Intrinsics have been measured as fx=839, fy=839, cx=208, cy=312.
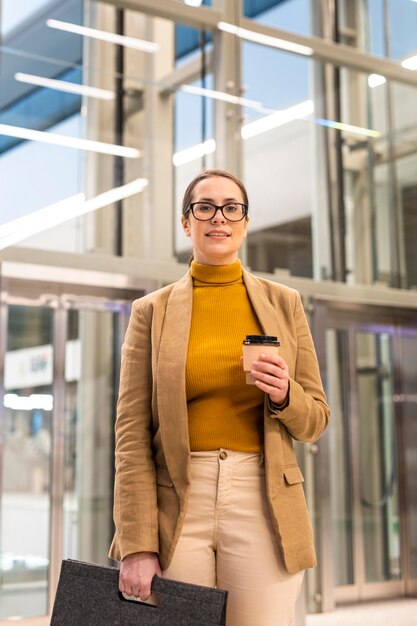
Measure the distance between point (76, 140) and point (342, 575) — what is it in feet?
11.6

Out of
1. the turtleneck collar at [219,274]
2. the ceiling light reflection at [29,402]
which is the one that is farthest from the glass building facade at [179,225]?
the turtleneck collar at [219,274]

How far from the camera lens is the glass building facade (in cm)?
507

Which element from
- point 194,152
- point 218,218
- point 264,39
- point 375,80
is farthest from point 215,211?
point 375,80

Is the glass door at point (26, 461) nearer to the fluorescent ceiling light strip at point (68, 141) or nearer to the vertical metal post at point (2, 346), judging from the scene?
the vertical metal post at point (2, 346)

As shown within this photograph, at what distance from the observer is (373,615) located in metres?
5.70

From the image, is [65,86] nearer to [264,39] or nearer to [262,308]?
[264,39]

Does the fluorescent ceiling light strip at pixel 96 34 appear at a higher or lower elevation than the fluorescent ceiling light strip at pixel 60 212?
higher

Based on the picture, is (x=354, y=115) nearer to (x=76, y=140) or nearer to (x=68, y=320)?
(x=76, y=140)

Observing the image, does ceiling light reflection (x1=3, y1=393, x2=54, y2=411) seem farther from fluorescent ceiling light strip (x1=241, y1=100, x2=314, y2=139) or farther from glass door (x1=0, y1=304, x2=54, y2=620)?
fluorescent ceiling light strip (x1=241, y1=100, x2=314, y2=139)

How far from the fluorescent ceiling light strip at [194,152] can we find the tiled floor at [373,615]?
3135 millimetres

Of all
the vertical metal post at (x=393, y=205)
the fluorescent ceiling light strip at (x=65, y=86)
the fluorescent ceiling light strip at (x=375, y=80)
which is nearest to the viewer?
the fluorescent ceiling light strip at (x=65, y=86)

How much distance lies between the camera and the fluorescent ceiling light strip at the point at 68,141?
511cm

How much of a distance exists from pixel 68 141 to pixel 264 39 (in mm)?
1718

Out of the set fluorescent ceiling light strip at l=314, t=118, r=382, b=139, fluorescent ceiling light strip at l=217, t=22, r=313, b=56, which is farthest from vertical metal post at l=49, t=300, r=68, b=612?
fluorescent ceiling light strip at l=314, t=118, r=382, b=139
